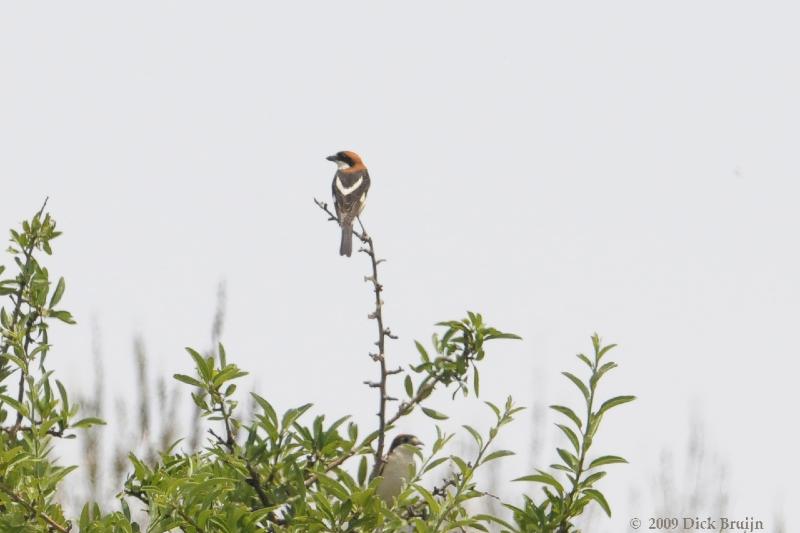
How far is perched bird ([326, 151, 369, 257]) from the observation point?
7.85 m

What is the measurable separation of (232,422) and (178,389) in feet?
13.2

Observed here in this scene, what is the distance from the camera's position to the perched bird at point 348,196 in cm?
785

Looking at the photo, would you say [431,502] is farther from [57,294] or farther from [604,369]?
[57,294]

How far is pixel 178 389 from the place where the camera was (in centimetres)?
746

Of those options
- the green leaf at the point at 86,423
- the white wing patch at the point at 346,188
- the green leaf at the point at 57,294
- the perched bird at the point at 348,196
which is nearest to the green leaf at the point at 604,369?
the green leaf at the point at 86,423

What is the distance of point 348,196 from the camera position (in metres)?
9.05

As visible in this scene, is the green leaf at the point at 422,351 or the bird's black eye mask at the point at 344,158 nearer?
the green leaf at the point at 422,351

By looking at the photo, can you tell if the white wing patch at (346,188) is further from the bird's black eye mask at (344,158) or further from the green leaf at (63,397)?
the green leaf at (63,397)

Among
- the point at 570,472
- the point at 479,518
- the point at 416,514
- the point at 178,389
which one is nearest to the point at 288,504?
the point at 416,514

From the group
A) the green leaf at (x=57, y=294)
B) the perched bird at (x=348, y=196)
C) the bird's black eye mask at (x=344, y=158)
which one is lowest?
the green leaf at (x=57, y=294)

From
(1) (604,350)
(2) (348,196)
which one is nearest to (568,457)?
(1) (604,350)

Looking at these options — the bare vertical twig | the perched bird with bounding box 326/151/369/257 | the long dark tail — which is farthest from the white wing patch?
the bare vertical twig

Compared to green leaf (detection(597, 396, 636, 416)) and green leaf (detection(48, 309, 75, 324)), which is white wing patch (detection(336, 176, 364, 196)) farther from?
green leaf (detection(597, 396, 636, 416))

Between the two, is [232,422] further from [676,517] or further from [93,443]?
[676,517]
